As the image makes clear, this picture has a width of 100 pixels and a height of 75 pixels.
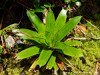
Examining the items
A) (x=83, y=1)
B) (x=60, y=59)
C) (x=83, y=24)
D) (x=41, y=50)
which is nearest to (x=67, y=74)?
(x=60, y=59)

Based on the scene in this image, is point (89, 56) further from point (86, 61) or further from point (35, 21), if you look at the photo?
point (35, 21)

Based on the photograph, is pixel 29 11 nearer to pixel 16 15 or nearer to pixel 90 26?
pixel 16 15

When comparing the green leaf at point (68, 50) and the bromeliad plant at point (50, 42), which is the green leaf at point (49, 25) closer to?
the bromeliad plant at point (50, 42)

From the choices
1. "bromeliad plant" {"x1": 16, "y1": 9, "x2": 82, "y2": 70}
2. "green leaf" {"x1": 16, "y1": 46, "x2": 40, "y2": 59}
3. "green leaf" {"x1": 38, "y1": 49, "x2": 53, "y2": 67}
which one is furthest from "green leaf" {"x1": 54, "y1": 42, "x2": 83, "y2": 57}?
"green leaf" {"x1": 16, "y1": 46, "x2": 40, "y2": 59}

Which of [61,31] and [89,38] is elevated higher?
[61,31]

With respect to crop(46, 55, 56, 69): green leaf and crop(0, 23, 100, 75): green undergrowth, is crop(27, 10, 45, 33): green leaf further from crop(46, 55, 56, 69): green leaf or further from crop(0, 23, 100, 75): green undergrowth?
crop(0, 23, 100, 75): green undergrowth

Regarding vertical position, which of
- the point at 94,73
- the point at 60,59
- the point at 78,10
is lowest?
the point at 94,73
